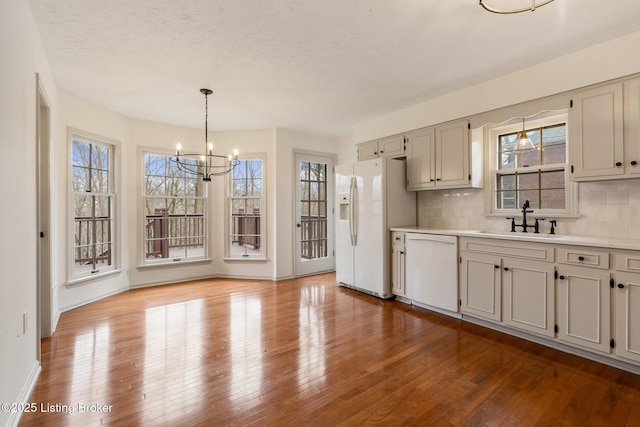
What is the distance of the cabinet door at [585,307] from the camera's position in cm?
237

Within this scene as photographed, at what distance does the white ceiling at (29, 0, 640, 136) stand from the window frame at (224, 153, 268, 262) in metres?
1.51

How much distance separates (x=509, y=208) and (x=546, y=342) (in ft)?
4.85

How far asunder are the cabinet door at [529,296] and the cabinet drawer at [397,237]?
49.3 inches

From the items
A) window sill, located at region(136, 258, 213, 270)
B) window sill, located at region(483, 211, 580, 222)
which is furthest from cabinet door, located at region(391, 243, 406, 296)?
window sill, located at region(136, 258, 213, 270)

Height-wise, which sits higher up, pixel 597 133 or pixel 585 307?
pixel 597 133

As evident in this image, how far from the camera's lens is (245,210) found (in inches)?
216

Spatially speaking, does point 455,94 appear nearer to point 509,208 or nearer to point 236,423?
point 509,208

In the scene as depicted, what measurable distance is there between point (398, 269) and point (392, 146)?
5.78 feet

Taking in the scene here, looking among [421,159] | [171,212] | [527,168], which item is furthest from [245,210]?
[527,168]

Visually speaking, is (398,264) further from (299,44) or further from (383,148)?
(299,44)

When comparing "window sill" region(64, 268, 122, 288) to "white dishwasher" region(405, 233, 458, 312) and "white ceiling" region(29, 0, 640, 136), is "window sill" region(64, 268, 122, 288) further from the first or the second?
"white dishwasher" region(405, 233, 458, 312)

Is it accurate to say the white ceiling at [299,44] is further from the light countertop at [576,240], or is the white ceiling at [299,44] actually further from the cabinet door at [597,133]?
the light countertop at [576,240]

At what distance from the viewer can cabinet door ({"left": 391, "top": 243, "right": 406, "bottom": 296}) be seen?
3977 millimetres

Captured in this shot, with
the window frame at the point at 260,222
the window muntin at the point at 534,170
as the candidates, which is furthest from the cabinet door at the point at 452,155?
the window frame at the point at 260,222
